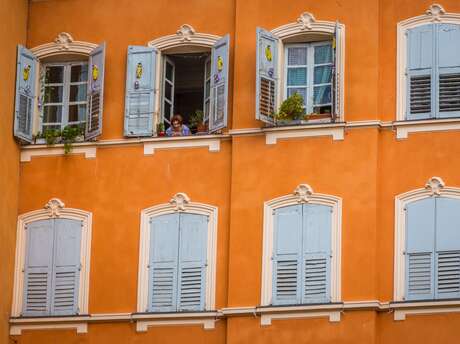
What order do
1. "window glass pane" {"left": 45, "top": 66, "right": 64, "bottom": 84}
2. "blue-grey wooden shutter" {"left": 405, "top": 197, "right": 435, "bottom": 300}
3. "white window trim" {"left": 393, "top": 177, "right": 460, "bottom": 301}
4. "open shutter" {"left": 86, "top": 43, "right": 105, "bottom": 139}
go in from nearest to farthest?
"blue-grey wooden shutter" {"left": 405, "top": 197, "right": 435, "bottom": 300}
"white window trim" {"left": 393, "top": 177, "right": 460, "bottom": 301}
"open shutter" {"left": 86, "top": 43, "right": 105, "bottom": 139}
"window glass pane" {"left": 45, "top": 66, "right": 64, "bottom": 84}

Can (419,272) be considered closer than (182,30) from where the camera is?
Yes

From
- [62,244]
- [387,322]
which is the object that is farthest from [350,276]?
[62,244]

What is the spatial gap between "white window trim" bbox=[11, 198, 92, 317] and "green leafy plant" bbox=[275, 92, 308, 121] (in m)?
4.16

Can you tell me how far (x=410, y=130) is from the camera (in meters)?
35.5

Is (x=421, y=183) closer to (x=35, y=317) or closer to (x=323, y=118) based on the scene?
(x=323, y=118)

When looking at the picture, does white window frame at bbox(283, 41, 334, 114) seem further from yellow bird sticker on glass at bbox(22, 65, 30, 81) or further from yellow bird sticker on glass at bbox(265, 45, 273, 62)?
yellow bird sticker on glass at bbox(22, 65, 30, 81)

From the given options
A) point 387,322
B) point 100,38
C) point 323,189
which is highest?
point 100,38

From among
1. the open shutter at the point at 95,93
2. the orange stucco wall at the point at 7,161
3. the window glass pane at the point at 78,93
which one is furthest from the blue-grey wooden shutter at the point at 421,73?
the orange stucco wall at the point at 7,161

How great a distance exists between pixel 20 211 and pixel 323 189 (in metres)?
6.03

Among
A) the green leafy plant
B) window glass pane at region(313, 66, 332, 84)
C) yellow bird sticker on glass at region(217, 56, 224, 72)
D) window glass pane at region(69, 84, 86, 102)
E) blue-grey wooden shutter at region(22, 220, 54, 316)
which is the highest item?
yellow bird sticker on glass at region(217, 56, 224, 72)

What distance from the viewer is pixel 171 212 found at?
120 ft

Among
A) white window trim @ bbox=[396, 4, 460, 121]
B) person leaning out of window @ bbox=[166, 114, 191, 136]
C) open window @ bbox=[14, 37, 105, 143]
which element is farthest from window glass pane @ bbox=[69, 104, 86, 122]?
white window trim @ bbox=[396, 4, 460, 121]

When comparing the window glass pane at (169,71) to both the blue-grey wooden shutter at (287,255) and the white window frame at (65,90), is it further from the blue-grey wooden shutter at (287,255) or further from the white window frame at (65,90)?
the blue-grey wooden shutter at (287,255)

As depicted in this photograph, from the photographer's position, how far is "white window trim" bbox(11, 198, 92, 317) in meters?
36.6
